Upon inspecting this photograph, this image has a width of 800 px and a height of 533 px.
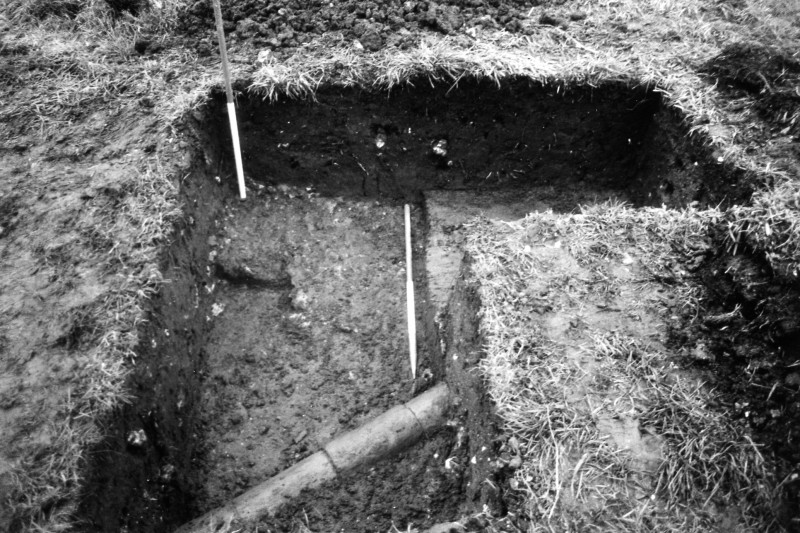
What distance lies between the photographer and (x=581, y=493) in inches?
78.7

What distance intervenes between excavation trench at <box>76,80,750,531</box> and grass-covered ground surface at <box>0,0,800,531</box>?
0.44 feet

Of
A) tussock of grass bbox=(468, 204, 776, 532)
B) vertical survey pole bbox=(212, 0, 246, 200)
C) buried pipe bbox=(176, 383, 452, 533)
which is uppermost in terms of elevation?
vertical survey pole bbox=(212, 0, 246, 200)

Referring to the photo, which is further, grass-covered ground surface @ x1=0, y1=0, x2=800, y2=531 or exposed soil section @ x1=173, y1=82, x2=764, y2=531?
exposed soil section @ x1=173, y1=82, x2=764, y2=531

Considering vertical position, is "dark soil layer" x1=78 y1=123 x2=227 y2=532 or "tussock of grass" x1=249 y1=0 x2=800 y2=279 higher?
"tussock of grass" x1=249 y1=0 x2=800 y2=279

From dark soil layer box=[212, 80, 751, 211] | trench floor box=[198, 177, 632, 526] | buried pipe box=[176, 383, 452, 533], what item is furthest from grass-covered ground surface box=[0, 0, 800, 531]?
trench floor box=[198, 177, 632, 526]

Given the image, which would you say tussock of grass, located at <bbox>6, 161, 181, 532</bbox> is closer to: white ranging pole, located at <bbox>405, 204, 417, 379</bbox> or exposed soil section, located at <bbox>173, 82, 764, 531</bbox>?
exposed soil section, located at <bbox>173, 82, 764, 531</bbox>

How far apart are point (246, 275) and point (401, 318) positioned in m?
0.92

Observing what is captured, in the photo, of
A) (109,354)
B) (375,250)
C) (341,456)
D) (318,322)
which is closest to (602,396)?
(341,456)

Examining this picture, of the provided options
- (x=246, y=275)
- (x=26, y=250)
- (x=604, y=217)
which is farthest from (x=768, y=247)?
(x=26, y=250)

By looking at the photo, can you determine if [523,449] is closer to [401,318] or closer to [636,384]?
[636,384]

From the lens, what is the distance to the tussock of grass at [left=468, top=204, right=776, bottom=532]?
6.47ft

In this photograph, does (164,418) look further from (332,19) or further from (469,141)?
(332,19)

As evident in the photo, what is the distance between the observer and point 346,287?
3314 millimetres

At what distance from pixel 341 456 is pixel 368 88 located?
2081 millimetres
